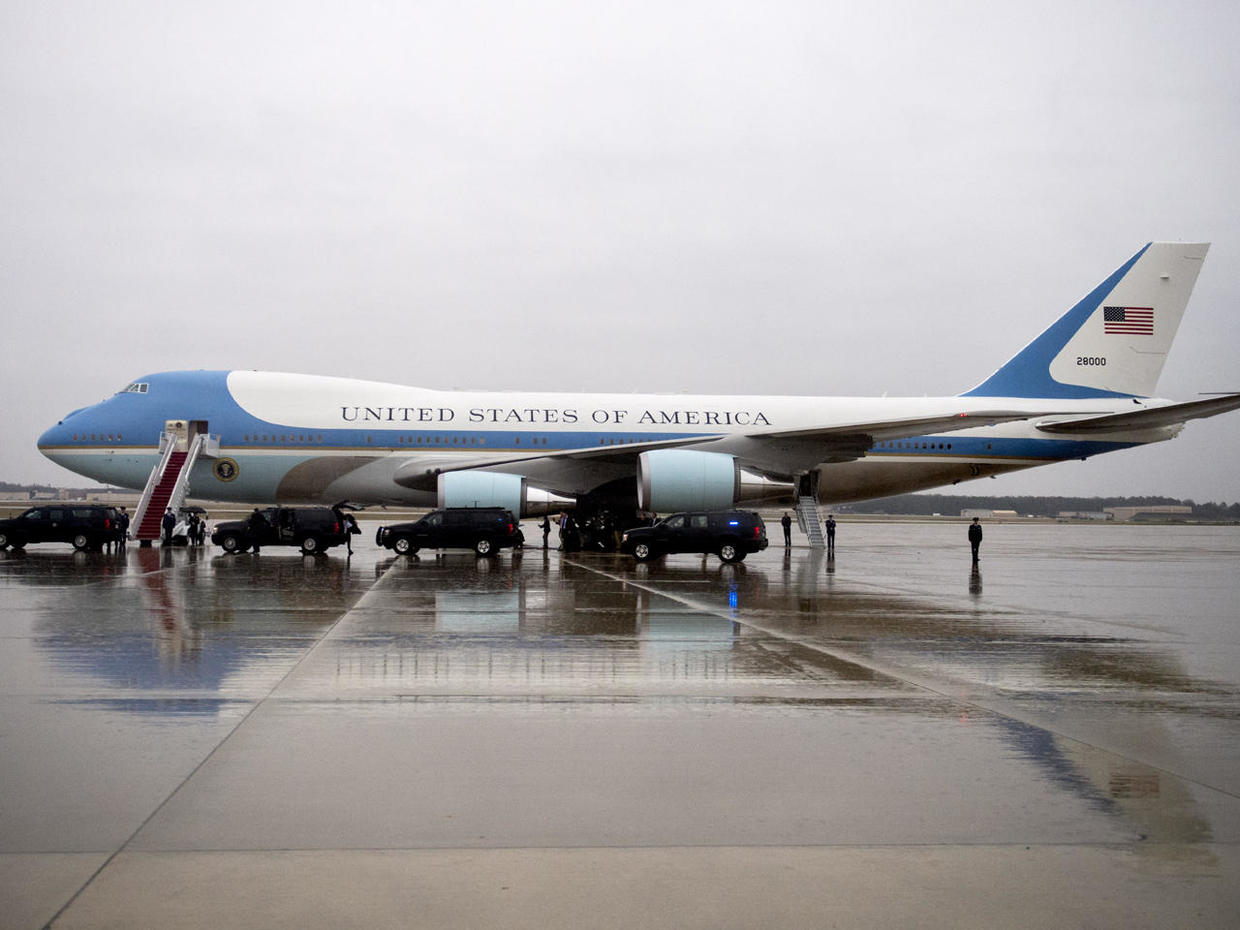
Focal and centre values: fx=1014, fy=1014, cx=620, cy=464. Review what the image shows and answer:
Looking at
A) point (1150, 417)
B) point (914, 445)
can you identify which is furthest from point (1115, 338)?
point (914, 445)

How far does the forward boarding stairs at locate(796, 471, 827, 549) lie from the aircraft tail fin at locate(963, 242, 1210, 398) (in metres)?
8.07

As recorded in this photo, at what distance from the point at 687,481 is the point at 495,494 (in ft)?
16.1

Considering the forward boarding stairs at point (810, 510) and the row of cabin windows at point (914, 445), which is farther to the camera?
the row of cabin windows at point (914, 445)

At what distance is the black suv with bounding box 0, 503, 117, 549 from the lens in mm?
26781

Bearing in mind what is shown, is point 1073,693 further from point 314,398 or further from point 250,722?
point 314,398

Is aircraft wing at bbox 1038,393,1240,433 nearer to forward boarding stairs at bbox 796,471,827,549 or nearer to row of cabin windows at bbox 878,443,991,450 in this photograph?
row of cabin windows at bbox 878,443,991,450

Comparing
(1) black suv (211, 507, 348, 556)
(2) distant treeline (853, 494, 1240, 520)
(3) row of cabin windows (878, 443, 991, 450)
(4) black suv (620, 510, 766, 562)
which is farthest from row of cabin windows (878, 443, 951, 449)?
(2) distant treeline (853, 494, 1240, 520)

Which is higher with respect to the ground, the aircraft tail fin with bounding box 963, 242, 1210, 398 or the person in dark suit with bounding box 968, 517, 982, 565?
the aircraft tail fin with bounding box 963, 242, 1210, 398

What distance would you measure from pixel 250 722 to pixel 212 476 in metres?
22.9

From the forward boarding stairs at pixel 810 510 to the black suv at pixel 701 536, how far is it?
19.5 ft

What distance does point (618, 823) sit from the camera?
499 cm

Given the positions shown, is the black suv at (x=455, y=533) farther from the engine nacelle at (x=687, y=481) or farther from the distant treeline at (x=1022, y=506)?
the distant treeline at (x=1022, y=506)

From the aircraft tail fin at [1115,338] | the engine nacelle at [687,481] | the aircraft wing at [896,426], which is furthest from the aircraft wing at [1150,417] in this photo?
the engine nacelle at [687,481]

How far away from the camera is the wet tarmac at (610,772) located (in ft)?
13.5
